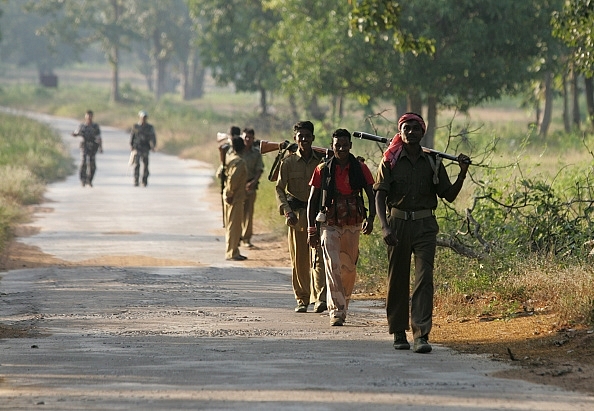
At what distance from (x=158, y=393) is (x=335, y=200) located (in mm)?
4125

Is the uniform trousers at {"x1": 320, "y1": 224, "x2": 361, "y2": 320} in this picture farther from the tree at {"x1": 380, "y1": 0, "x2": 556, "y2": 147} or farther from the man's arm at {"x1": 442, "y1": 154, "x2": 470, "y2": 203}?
the tree at {"x1": 380, "y1": 0, "x2": 556, "y2": 147}

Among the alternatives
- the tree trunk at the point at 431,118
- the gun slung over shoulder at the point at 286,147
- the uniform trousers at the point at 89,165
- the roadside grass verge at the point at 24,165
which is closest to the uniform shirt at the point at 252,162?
the roadside grass verge at the point at 24,165

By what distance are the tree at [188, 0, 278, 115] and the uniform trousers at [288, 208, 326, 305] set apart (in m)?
35.5

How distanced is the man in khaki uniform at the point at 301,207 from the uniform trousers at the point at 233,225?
4.91 meters

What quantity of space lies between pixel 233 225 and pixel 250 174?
4.97 feet

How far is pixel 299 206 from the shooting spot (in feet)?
43.3

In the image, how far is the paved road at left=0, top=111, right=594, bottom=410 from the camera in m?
8.12

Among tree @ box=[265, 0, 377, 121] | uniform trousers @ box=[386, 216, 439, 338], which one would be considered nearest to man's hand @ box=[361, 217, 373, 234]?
uniform trousers @ box=[386, 216, 439, 338]

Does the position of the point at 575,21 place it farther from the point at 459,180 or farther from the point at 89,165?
the point at 89,165

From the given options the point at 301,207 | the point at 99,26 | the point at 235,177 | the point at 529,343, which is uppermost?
the point at 99,26

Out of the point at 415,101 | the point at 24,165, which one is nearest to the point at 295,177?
the point at 415,101

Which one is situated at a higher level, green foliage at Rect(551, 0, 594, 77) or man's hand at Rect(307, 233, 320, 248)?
green foliage at Rect(551, 0, 594, 77)

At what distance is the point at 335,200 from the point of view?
12047 millimetres

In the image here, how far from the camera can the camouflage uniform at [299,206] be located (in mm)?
13094
